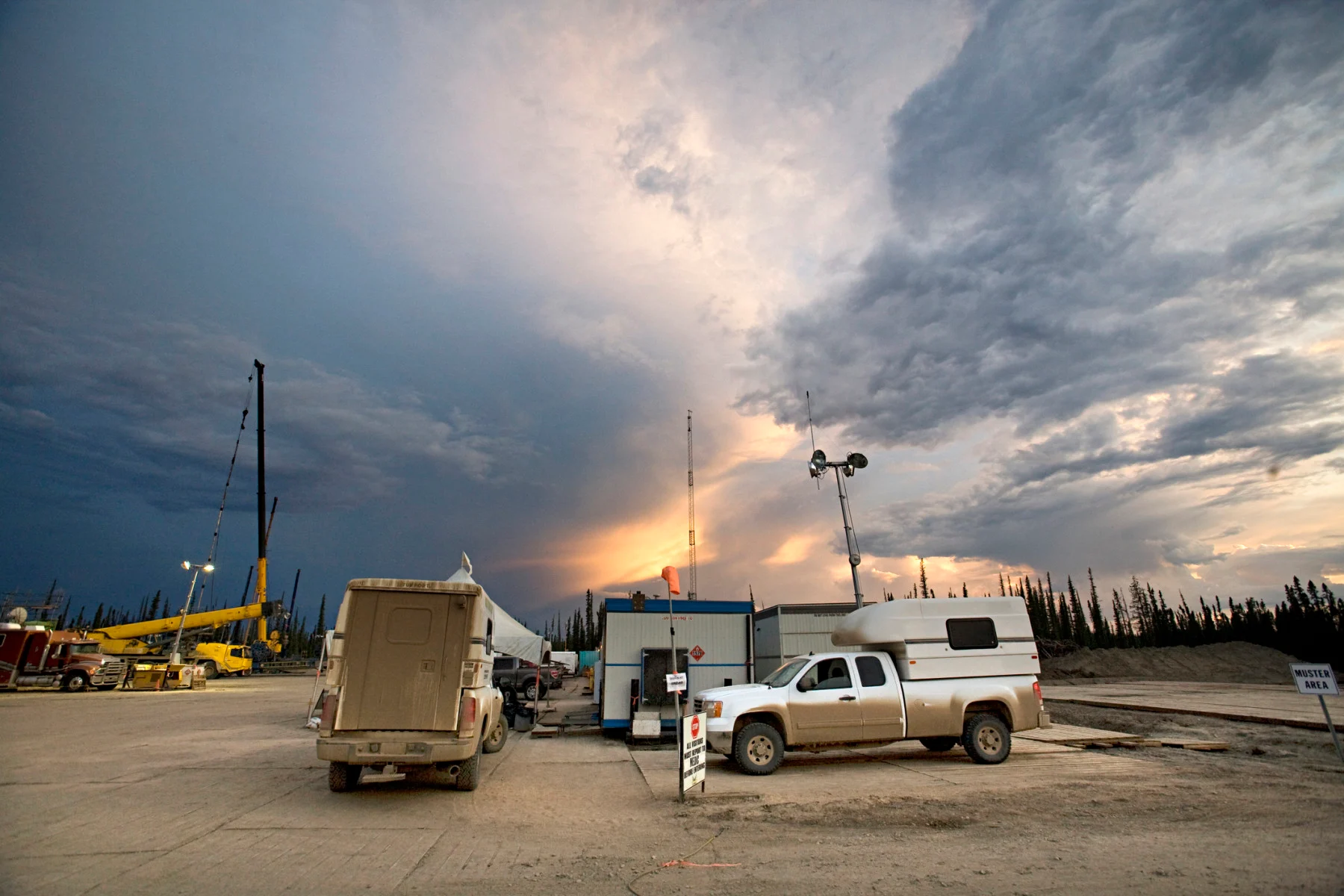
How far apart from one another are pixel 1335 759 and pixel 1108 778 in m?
5.34

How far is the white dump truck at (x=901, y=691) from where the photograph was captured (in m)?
10.9

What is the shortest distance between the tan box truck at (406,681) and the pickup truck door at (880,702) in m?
6.49

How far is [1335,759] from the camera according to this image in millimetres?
11352

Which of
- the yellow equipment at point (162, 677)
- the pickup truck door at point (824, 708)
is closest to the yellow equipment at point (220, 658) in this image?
the yellow equipment at point (162, 677)

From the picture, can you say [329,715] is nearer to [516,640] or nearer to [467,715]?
[467,715]

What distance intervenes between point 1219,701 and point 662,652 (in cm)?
2103

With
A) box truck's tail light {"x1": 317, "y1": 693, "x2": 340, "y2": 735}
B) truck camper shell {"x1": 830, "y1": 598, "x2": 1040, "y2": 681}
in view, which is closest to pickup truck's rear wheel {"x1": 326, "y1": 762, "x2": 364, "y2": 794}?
box truck's tail light {"x1": 317, "y1": 693, "x2": 340, "y2": 735}

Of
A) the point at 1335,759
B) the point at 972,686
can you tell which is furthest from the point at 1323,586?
the point at 972,686

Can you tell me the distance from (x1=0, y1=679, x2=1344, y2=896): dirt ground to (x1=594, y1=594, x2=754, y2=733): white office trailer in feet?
11.3

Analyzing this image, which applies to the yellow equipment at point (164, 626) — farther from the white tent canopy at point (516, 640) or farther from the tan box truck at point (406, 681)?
the tan box truck at point (406, 681)

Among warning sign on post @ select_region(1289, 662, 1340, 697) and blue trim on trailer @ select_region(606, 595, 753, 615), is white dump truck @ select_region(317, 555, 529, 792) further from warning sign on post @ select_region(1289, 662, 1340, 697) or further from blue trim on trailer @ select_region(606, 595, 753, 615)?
warning sign on post @ select_region(1289, 662, 1340, 697)

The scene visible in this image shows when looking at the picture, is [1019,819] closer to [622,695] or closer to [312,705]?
[622,695]

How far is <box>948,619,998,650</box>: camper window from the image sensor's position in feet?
39.3

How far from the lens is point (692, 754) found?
903cm
